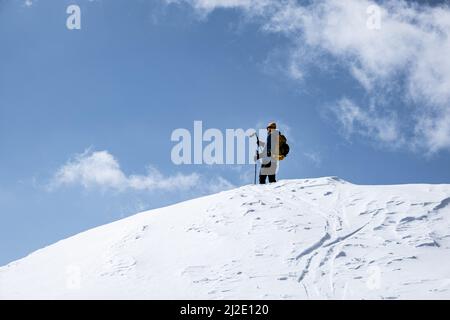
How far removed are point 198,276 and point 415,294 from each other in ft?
13.9

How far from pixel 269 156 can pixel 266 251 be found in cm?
585

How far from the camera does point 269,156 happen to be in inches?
705

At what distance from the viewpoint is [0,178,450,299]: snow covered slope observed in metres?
10.6

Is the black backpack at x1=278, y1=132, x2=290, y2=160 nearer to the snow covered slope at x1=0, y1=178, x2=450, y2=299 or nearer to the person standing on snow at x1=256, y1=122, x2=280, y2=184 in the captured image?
the person standing on snow at x1=256, y1=122, x2=280, y2=184

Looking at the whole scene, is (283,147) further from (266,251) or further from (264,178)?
(266,251)

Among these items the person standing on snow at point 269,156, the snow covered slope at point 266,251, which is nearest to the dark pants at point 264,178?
the person standing on snow at point 269,156

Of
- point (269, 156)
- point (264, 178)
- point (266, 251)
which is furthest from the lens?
point (264, 178)

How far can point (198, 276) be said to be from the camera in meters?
11.3

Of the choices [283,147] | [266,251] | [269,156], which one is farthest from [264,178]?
[266,251]

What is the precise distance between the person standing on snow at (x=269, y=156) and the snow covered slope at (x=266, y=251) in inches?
42.0

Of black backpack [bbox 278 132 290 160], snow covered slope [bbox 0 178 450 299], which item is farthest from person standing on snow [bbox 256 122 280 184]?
snow covered slope [bbox 0 178 450 299]
